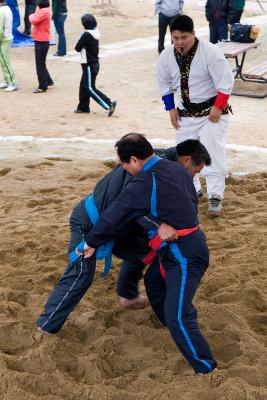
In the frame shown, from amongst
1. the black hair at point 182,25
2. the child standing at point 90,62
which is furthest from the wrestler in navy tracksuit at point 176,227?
the child standing at point 90,62

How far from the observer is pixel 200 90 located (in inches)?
232

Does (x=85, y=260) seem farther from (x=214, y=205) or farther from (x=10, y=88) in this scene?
(x=10, y=88)

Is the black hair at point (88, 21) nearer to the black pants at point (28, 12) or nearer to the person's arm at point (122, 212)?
the person's arm at point (122, 212)

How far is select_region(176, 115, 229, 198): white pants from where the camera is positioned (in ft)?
19.7

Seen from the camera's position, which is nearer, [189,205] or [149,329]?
[189,205]

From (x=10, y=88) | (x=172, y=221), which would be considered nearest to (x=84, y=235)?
(x=172, y=221)

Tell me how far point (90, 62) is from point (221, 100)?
4251 millimetres

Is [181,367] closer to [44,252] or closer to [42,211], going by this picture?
[44,252]

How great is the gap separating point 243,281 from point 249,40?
8.06m

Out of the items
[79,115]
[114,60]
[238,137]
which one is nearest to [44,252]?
[238,137]

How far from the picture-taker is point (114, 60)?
13633mm

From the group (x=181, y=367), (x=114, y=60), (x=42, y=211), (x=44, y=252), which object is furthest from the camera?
(x=114, y=60)

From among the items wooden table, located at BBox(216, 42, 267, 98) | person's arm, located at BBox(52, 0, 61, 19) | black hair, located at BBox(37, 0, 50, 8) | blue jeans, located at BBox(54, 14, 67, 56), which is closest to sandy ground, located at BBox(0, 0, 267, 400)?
wooden table, located at BBox(216, 42, 267, 98)

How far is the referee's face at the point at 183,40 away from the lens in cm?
546
